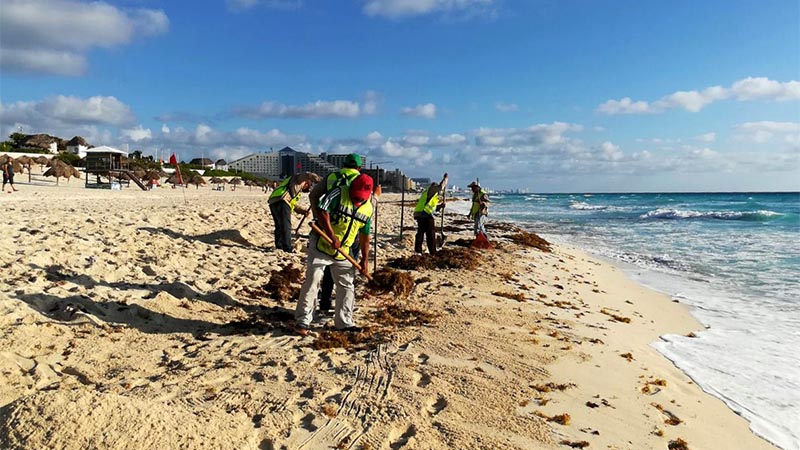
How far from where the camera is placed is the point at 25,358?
12.9 feet

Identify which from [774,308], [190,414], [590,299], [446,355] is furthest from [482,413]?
[774,308]

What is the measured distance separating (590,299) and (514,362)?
4.01m

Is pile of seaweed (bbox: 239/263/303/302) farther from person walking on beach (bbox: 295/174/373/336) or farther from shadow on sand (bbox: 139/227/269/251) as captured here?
shadow on sand (bbox: 139/227/269/251)

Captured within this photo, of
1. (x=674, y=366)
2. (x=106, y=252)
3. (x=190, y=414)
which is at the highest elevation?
(x=106, y=252)

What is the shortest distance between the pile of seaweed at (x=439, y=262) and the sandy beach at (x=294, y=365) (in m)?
1.26

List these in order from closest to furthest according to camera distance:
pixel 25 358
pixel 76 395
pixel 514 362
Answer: pixel 76 395 < pixel 25 358 < pixel 514 362

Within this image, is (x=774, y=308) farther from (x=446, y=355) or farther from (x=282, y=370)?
(x=282, y=370)

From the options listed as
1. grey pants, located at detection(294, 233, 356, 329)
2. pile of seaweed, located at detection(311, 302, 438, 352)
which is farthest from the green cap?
pile of seaweed, located at detection(311, 302, 438, 352)

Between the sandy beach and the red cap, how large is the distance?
4.77 ft

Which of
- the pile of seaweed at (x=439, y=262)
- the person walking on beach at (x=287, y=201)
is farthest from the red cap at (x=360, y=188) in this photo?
the pile of seaweed at (x=439, y=262)

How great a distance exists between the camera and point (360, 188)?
4.95 metres

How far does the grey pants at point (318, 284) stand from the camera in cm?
500

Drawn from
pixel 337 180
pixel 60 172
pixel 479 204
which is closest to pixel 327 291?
pixel 337 180

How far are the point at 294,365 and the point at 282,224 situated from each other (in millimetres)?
5310
